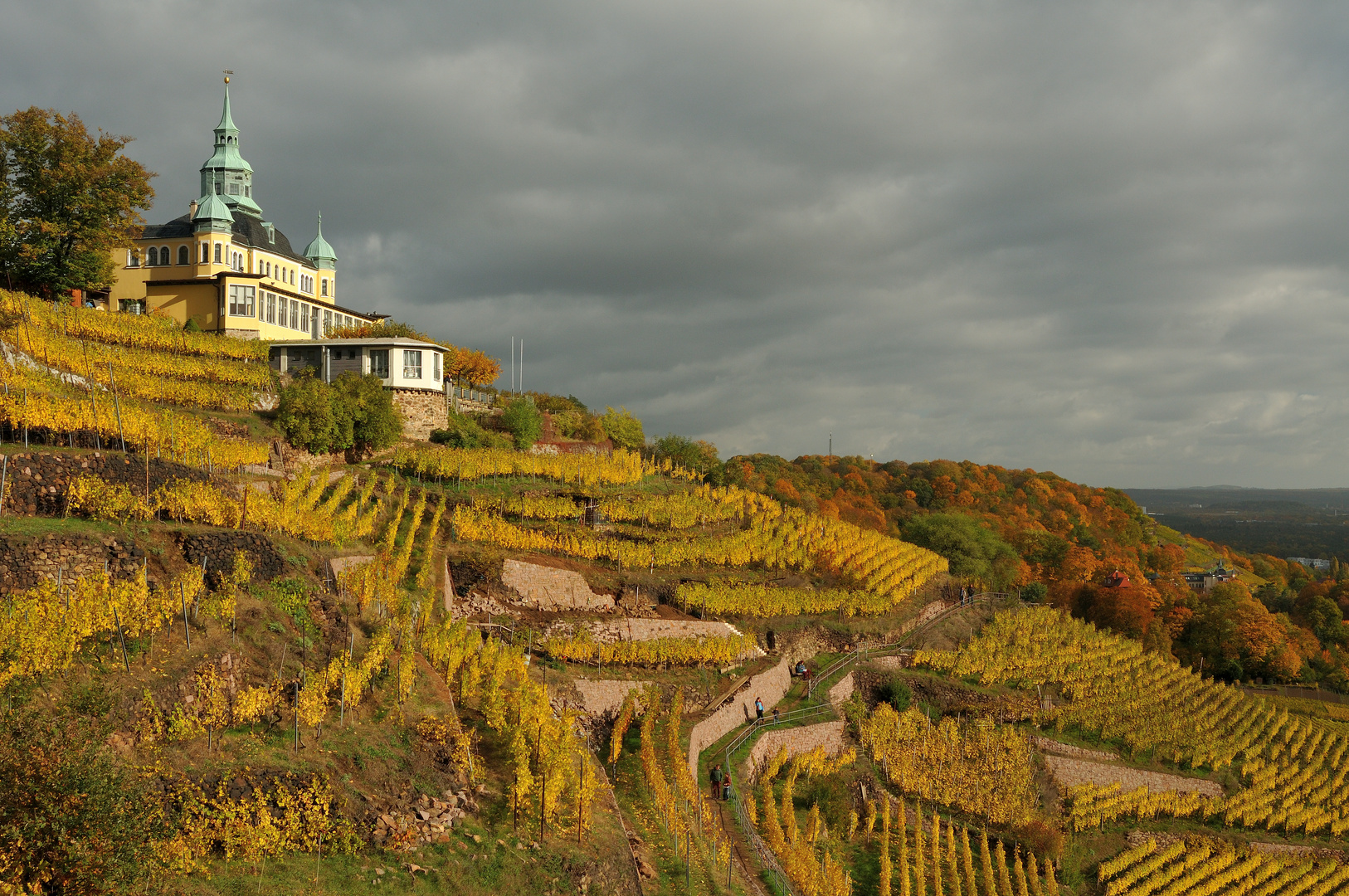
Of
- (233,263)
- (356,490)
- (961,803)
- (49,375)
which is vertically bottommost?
(961,803)

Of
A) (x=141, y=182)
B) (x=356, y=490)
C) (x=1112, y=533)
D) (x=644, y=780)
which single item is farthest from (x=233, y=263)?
(x=1112, y=533)

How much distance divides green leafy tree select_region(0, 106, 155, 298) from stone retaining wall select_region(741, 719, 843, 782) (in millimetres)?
35113

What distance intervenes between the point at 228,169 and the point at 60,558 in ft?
136

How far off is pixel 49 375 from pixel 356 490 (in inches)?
457

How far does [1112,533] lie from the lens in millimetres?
98562

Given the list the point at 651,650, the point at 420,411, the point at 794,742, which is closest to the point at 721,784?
the point at 794,742

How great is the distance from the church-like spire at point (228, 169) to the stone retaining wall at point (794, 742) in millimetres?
43455

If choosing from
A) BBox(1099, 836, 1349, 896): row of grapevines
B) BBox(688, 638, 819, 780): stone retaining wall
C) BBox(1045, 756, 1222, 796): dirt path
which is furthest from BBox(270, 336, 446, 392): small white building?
BBox(1099, 836, 1349, 896): row of grapevines

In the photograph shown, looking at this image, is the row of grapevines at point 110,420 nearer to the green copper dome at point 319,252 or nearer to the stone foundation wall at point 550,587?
the stone foundation wall at point 550,587

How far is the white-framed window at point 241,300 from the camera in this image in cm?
4622

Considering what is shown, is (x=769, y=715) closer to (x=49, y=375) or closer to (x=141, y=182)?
(x=49, y=375)

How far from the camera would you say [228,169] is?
53.6 metres

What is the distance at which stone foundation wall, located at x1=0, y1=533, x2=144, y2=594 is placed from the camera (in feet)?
60.1

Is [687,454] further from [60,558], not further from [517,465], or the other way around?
[60,558]
